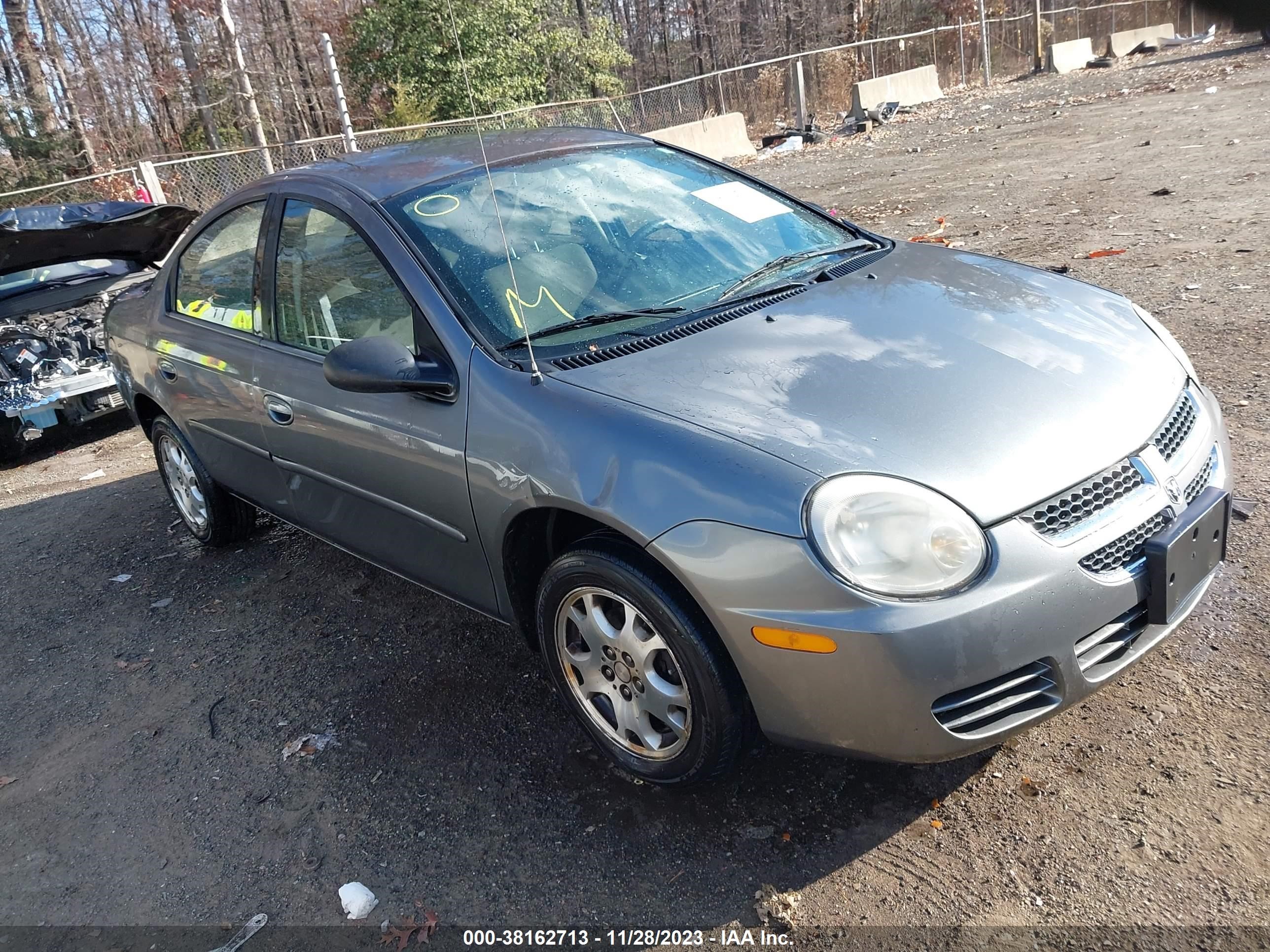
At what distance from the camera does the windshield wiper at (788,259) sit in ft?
10.4

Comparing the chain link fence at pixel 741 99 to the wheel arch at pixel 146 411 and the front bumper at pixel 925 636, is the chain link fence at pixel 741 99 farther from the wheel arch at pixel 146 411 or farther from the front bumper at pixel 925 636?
the front bumper at pixel 925 636

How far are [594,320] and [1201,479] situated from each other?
1.72 metres

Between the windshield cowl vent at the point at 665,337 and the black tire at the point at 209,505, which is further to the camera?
the black tire at the point at 209,505

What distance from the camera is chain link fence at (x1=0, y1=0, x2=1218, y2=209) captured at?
48.6 ft

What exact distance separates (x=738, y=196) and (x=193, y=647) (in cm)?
286

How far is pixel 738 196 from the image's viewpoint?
3.71 meters

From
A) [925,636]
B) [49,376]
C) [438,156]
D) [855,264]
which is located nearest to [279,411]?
[438,156]

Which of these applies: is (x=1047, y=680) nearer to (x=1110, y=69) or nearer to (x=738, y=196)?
(x=738, y=196)

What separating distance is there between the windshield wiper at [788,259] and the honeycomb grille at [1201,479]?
4.66 feet

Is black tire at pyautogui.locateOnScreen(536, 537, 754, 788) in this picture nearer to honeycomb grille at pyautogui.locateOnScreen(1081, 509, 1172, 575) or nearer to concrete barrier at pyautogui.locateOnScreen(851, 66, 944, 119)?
honeycomb grille at pyautogui.locateOnScreen(1081, 509, 1172, 575)

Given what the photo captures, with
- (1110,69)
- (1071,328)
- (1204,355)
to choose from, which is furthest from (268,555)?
(1110,69)

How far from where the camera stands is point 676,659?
240cm

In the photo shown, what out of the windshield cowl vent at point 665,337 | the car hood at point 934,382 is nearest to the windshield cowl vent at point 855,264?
the car hood at point 934,382

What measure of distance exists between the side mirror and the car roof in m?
0.72
